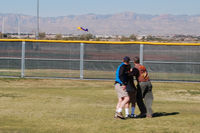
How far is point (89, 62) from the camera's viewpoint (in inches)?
909

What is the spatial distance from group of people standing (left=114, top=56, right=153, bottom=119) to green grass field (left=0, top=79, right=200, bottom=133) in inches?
15.7

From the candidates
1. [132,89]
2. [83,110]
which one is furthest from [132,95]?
[83,110]

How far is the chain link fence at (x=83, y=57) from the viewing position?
22625 mm

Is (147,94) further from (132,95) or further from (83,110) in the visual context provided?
(83,110)

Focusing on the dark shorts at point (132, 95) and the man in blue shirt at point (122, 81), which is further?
the dark shorts at point (132, 95)

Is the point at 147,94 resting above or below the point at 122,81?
below

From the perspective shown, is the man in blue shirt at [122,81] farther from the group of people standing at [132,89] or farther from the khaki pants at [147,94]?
the khaki pants at [147,94]

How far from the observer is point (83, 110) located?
12766 mm

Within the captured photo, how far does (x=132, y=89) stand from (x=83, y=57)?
39.9 ft

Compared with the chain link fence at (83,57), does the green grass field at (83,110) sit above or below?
below

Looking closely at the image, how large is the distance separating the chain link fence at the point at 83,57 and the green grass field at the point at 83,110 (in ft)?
6.93

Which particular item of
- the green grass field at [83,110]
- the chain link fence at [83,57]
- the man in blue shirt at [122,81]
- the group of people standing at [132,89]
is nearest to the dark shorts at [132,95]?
the group of people standing at [132,89]

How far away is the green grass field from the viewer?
1003 centimetres

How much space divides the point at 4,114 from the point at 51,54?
11.9m
